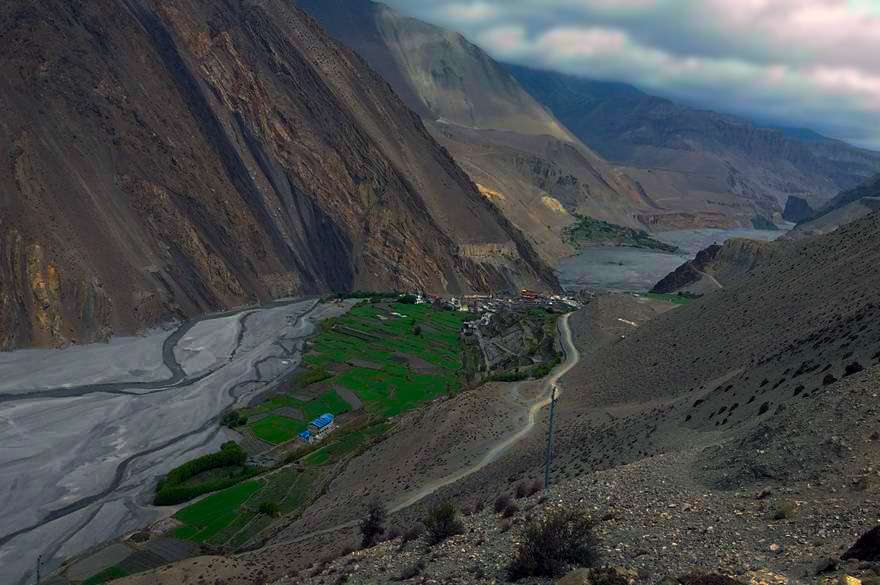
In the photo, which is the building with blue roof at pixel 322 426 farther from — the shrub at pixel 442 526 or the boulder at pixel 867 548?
the boulder at pixel 867 548

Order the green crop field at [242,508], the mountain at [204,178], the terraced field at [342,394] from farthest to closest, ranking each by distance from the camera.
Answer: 1. the mountain at [204,178]
2. the terraced field at [342,394]
3. the green crop field at [242,508]

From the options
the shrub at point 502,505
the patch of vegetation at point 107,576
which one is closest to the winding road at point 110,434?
the patch of vegetation at point 107,576

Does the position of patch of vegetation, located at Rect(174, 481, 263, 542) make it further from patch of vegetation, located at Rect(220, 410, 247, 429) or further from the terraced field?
patch of vegetation, located at Rect(220, 410, 247, 429)

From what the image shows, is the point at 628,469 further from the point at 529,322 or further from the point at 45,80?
the point at 45,80

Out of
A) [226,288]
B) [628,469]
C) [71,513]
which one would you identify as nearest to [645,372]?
[628,469]

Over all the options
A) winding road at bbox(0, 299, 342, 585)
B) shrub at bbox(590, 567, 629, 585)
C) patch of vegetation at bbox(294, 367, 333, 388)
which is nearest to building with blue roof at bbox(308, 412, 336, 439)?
winding road at bbox(0, 299, 342, 585)

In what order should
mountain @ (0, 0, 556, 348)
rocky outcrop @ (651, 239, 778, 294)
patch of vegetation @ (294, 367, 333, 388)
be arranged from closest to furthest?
patch of vegetation @ (294, 367, 333, 388), mountain @ (0, 0, 556, 348), rocky outcrop @ (651, 239, 778, 294)
